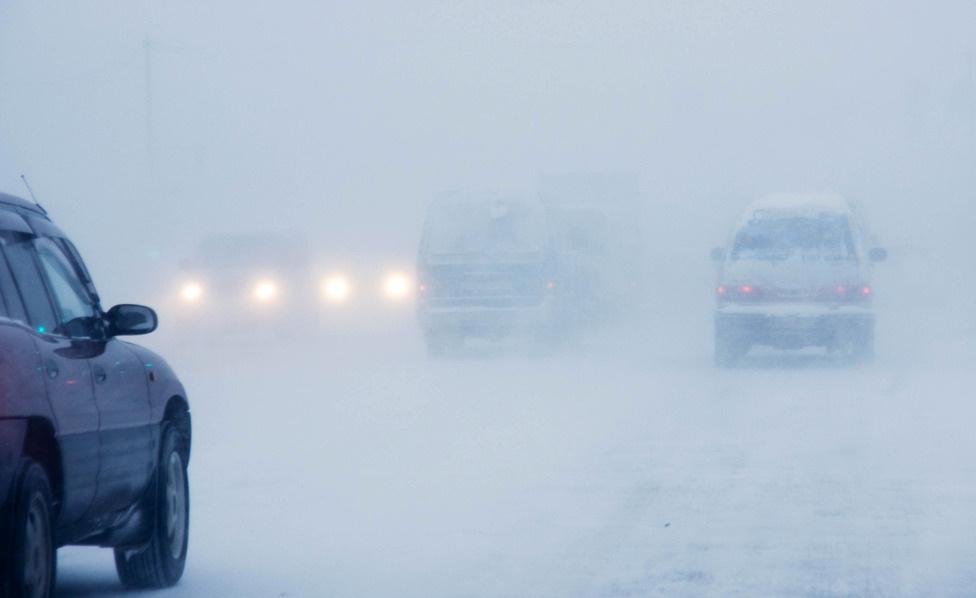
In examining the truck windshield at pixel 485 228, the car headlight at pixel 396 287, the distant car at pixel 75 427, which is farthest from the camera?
the car headlight at pixel 396 287

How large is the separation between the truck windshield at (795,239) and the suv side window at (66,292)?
628 inches

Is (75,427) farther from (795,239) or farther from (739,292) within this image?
(795,239)

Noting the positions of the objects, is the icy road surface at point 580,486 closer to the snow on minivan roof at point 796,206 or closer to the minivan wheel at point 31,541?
the minivan wheel at point 31,541

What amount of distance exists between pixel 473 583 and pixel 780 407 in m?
9.47

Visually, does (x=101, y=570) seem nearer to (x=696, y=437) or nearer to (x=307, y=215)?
(x=696, y=437)

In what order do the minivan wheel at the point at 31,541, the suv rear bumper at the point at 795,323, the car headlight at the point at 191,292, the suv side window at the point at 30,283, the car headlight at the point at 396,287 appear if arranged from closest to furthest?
the minivan wheel at the point at 31,541 → the suv side window at the point at 30,283 → the suv rear bumper at the point at 795,323 → the car headlight at the point at 191,292 → the car headlight at the point at 396,287

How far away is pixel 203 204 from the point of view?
81.5 m

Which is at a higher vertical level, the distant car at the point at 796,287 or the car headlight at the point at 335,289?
the distant car at the point at 796,287

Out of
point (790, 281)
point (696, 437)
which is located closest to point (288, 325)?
point (790, 281)

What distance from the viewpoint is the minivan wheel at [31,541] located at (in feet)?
19.2

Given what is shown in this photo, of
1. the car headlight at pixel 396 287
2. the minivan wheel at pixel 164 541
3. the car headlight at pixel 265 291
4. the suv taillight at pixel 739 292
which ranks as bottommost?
the car headlight at pixel 396 287

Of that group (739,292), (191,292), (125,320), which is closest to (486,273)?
(739,292)

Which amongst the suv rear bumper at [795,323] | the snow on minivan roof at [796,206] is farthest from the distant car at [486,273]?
the suv rear bumper at [795,323]

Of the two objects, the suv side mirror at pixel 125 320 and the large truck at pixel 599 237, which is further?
the large truck at pixel 599 237
